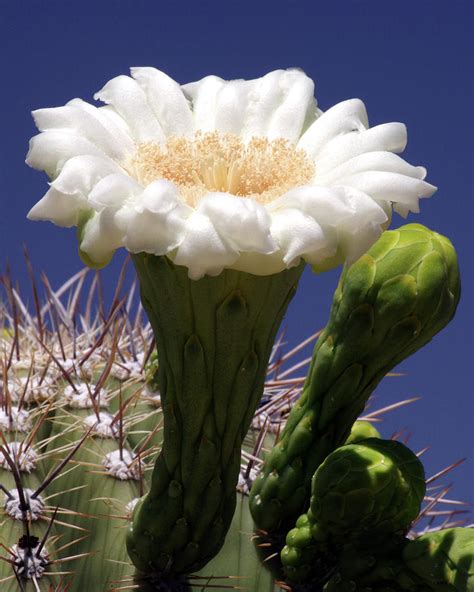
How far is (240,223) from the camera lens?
1197 mm

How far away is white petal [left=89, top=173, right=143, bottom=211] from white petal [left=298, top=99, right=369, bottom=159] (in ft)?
1.15

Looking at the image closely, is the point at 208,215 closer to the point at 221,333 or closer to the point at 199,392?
the point at 221,333

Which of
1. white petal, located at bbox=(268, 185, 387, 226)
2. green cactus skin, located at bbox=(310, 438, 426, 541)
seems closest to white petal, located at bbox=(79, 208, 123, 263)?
white petal, located at bbox=(268, 185, 387, 226)

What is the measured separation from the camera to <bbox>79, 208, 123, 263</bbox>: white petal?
124 cm

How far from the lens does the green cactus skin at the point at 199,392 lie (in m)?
1.30

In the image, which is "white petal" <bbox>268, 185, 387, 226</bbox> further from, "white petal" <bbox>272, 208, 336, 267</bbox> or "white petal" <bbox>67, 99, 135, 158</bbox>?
"white petal" <bbox>67, 99, 135, 158</bbox>

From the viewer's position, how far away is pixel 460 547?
143cm

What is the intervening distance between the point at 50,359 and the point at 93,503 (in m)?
0.30

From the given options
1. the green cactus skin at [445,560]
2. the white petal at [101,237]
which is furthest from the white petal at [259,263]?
the green cactus skin at [445,560]

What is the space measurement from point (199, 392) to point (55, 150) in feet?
1.19

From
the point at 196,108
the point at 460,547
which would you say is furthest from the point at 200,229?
the point at 460,547

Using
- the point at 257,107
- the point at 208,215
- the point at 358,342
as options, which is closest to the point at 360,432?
the point at 358,342

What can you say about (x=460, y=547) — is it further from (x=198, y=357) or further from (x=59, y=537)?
(x=59, y=537)

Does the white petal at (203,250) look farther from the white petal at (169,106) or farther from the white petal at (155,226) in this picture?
the white petal at (169,106)
